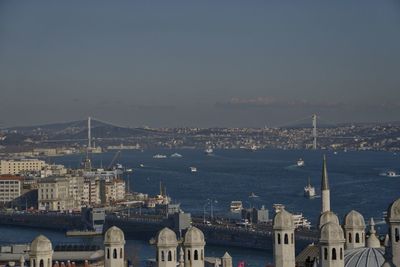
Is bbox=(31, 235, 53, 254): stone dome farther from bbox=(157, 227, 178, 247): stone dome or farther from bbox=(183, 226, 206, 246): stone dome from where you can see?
bbox=(183, 226, 206, 246): stone dome

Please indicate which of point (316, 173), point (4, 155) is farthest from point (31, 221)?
point (4, 155)

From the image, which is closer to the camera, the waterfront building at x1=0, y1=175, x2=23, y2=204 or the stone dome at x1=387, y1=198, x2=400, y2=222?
the stone dome at x1=387, y1=198, x2=400, y2=222

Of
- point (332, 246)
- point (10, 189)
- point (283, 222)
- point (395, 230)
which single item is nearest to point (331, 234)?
point (332, 246)

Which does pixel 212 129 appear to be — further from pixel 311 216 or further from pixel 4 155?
pixel 311 216

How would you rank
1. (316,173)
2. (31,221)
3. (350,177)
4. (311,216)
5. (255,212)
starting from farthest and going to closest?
(316,173), (350,177), (31,221), (311,216), (255,212)

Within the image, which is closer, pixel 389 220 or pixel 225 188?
pixel 389 220

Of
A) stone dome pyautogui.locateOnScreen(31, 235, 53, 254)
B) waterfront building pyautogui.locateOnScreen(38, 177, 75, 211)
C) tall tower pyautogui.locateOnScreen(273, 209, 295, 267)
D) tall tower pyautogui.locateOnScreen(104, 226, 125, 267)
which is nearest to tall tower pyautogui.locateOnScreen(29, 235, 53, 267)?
stone dome pyautogui.locateOnScreen(31, 235, 53, 254)

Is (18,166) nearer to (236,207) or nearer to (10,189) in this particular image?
(10,189)
